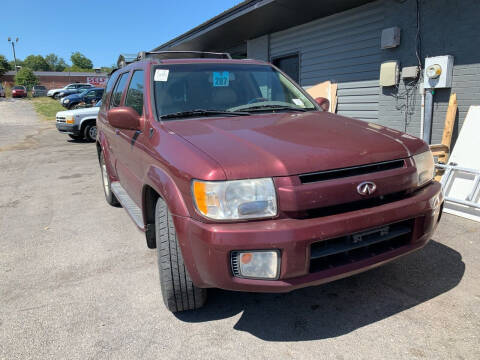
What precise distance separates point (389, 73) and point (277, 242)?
18.8ft

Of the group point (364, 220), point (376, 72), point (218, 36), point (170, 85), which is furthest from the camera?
point (218, 36)

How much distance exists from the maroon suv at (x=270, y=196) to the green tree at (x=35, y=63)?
148 meters

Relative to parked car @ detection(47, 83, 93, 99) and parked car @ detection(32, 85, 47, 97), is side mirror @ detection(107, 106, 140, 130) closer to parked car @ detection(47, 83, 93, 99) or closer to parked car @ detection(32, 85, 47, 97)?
parked car @ detection(47, 83, 93, 99)

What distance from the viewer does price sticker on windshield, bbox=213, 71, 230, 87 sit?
3.18m

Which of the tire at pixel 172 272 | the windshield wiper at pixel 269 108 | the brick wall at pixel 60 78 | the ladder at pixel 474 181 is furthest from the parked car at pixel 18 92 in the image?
the tire at pixel 172 272

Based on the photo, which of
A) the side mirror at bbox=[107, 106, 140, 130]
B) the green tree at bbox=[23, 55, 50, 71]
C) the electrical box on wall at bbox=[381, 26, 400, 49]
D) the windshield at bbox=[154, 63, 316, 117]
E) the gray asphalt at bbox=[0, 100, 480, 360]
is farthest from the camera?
the green tree at bbox=[23, 55, 50, 71]

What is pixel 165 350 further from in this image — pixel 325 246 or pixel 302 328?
pixel 325 246


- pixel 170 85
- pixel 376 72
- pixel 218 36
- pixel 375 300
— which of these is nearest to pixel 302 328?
pixel 375 300

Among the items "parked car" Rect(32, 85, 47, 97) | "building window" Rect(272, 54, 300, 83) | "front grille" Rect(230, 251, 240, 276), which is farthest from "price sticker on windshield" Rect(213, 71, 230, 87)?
"parked car" Rect(32, 85, 47, 97)

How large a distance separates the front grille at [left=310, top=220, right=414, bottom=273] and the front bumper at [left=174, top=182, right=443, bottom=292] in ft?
0.13

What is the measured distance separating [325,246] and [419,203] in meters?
0.70

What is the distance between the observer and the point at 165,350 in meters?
2.17

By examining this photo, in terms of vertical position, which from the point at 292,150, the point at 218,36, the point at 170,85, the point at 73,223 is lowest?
the point at 73,223

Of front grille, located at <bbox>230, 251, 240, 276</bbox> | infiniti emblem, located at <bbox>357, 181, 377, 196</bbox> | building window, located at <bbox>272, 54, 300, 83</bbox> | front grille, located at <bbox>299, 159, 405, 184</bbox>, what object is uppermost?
building window, located at <bbox>272, 54, 300, 83</bbox>
